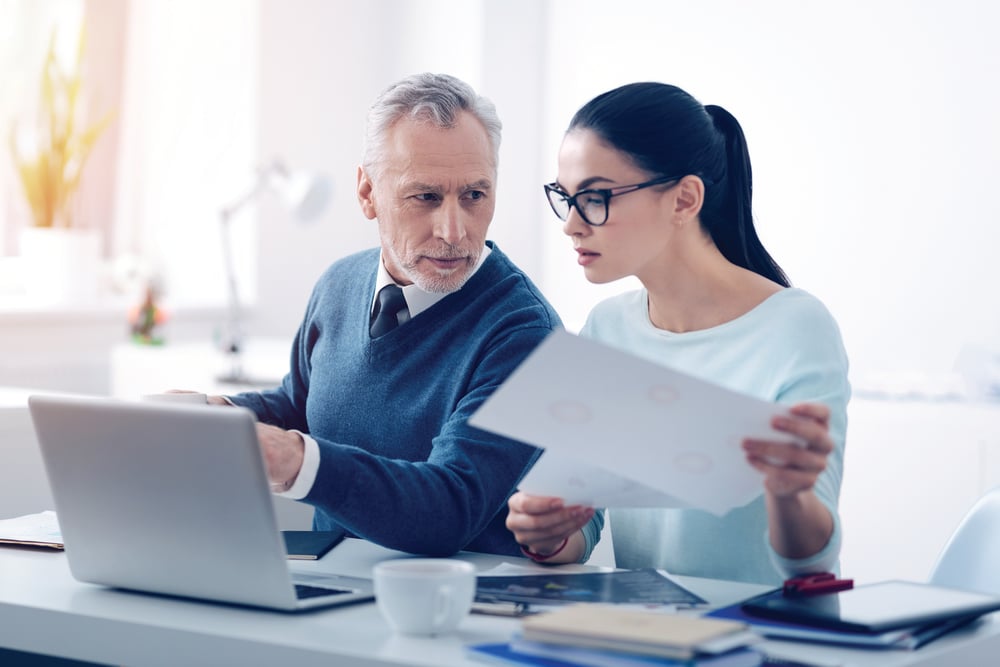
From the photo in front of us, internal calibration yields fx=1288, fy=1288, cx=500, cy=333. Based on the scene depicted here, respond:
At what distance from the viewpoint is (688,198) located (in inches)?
65.8

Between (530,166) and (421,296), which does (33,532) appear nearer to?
(421,296)

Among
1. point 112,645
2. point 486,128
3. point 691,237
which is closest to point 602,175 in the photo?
point 691,237

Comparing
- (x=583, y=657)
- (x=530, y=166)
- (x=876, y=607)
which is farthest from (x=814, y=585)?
(x=530, y=166)

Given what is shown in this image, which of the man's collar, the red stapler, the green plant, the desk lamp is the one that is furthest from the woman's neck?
the green plant

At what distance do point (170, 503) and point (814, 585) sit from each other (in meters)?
0.63

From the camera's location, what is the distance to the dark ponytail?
5.33 ft

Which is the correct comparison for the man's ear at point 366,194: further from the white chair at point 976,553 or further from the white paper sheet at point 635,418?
the white chair at point 976,553

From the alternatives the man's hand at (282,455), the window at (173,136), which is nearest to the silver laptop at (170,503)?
the man's hand at (282,455)

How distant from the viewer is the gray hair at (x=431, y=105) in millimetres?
1802

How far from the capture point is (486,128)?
183cm

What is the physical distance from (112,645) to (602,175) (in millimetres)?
808

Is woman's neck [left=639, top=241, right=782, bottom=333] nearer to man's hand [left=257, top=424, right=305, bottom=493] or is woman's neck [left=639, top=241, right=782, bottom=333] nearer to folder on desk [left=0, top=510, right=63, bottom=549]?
man's hand [left=257, top=424, right=305, bottom=493]

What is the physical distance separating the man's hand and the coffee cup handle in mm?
323

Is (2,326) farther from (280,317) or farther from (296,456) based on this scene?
(296,456)
